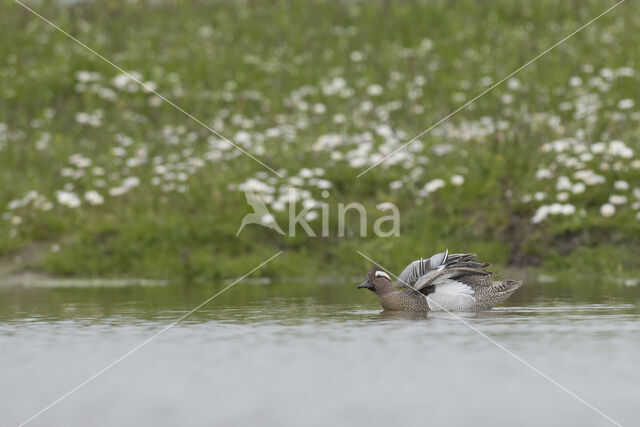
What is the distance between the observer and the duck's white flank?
8703 mm

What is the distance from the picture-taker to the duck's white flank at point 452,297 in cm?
870

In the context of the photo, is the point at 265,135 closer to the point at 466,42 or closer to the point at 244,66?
the point at 244,66

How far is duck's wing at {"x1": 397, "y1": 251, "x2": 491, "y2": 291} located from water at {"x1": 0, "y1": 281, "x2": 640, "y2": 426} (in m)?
0.34

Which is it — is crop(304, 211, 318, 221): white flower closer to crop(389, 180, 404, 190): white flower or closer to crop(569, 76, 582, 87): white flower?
crop(389, 180, 404, 190): white flower

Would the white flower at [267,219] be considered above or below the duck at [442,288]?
above

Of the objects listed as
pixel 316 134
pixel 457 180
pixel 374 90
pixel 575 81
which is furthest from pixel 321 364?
pixel 374 90

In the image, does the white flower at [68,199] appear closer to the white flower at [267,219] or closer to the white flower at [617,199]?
the white flower at [267,219]

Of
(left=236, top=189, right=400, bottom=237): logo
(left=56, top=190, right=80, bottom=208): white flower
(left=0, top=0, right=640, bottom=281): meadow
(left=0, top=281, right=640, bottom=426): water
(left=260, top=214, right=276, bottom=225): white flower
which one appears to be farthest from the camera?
(left=56, top=190, right=80, bottom=208): white flower

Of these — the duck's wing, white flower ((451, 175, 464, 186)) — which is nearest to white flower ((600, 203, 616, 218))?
white flower ((451, 175, 464, 186))

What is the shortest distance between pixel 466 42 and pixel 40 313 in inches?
523

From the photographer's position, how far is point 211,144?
53.1 ft

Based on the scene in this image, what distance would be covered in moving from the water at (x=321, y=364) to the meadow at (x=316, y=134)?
365 centimetres

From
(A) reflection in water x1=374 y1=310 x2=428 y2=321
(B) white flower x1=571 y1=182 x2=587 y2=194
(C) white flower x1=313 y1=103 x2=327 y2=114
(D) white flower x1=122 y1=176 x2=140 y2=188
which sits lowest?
(A) reflection in water x1=374 y1=310 x2=428 y2=321

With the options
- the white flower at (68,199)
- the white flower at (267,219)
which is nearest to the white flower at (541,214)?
the white flower at (267,219)
